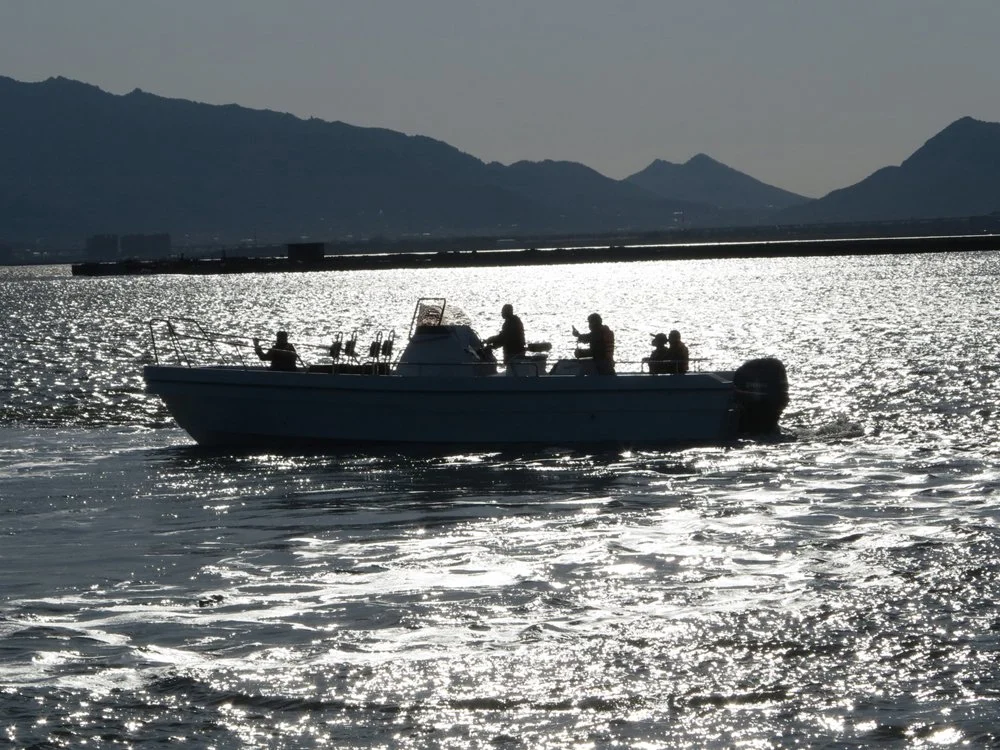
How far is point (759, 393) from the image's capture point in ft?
82.8

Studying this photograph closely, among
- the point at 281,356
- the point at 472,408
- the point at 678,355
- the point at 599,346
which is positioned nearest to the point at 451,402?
the point at 472,408

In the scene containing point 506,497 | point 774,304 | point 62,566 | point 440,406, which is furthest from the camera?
point 774,304

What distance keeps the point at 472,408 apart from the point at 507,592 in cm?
1037

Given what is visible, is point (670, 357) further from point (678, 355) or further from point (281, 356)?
point (281, 356)

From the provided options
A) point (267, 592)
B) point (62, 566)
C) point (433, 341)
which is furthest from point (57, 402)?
point (267, 592)

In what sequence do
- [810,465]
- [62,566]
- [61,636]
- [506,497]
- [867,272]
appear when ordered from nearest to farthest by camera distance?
[61,636] < [62,566] < [506,497] < [810,465] < [867,272]

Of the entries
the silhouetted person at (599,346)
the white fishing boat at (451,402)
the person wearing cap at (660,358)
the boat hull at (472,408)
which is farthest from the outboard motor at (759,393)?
the silhouetted person at (599,346)

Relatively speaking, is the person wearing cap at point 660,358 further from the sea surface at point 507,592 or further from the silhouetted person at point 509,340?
the silhouetted person at point 509,340

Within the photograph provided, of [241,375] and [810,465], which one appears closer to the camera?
[810,465]

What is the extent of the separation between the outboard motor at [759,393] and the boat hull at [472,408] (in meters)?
0.61

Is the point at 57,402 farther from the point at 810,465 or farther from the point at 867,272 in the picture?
the point at 867,272

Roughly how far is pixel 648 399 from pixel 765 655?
1259cm

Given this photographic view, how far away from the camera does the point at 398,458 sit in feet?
77.4

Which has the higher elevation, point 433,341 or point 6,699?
point 433,341
